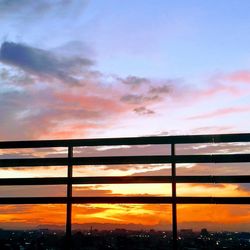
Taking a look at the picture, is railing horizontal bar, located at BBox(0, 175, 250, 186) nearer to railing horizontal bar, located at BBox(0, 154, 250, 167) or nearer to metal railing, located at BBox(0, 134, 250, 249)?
metal railing, located at BBox(0, 134, 250, 249)

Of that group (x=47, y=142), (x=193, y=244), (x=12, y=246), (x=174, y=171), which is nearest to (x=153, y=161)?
(x=174, y=171)

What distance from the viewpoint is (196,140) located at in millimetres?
6137

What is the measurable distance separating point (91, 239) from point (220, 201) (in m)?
1.96

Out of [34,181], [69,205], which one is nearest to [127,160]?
[69,205]

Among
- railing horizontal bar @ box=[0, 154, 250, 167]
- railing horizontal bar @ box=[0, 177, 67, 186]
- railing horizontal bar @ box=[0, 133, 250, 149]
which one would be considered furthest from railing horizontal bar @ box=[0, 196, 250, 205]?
railing horizontal bar @ box=[0, 133, 250, 149]

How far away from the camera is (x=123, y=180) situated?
20.3 feet

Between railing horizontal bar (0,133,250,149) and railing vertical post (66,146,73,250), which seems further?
railing vertical post (66,146,73,250)

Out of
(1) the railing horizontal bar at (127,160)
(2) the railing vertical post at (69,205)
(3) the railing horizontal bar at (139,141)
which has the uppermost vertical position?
(3) the railing horizontal bar at (139,141)

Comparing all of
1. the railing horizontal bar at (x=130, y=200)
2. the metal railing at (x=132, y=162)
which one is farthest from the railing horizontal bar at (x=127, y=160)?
the railing horizontal bar at (x=130, y=200)

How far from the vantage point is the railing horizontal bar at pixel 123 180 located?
5.95 metres

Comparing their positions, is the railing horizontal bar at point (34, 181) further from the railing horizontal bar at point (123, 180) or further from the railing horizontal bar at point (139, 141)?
the railing horizontal bar at point (139, 141)

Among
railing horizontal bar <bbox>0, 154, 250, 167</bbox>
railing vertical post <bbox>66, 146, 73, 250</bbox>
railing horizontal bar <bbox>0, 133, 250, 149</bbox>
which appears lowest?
railing vertical post <bbox>66, 146, 73, 250</bbox>

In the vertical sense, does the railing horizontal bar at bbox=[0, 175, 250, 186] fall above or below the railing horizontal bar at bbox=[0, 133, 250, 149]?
below

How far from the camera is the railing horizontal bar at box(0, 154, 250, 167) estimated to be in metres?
6.05
